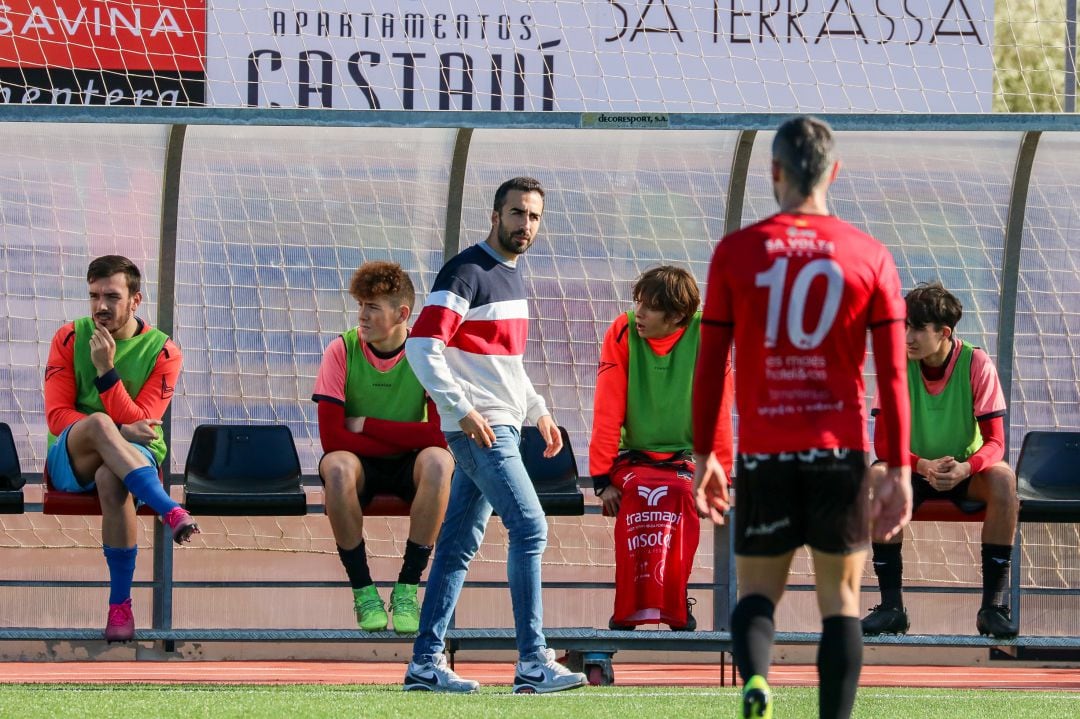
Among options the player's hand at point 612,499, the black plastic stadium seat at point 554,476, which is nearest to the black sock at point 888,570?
the player's hand at point 612,499

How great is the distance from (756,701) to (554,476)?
3069 mm

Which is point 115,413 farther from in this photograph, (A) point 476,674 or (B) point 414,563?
(A) point 476,674

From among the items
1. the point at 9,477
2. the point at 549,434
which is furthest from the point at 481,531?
the point at 9,477

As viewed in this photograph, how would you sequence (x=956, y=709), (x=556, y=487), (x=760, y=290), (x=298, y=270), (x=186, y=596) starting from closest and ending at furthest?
(x=760, y=290) → (x=956, y=709) → (x=556, y=487) → (x=298, y=270) → (x=186, y=596)

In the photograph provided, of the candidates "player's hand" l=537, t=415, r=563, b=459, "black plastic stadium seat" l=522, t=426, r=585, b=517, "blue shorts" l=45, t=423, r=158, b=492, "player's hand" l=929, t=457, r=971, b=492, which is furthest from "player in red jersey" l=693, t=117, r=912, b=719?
"blue shorts" l=45, t=423, r=158, b=492

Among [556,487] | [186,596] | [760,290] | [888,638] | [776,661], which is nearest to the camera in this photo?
[760,290]

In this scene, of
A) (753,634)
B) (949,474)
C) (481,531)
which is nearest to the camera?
(753,634)

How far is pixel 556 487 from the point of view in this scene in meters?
6.11

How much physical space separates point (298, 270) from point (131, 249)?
0.74 m

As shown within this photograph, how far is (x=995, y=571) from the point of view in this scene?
223 inches

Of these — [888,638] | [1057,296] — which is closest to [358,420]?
[888,638]

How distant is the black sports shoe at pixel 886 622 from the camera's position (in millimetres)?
5582

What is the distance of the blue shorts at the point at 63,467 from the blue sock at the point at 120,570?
287mm

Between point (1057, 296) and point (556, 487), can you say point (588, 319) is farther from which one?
point (1057, 296)
